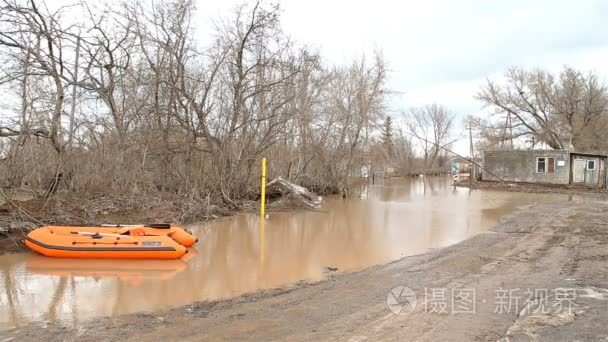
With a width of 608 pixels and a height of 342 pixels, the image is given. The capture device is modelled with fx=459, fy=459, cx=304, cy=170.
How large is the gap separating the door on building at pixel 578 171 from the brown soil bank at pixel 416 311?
25723 mm

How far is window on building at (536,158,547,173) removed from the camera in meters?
31.8

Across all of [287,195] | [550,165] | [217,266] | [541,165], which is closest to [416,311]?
[217,266]

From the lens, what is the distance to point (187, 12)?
1527 cm

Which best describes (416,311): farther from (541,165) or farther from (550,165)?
(541,165)

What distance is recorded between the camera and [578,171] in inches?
1209

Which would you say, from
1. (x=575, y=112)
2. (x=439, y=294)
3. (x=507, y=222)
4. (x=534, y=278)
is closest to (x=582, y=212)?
(x=507, y=222)

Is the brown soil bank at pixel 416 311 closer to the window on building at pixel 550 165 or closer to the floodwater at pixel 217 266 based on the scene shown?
the floodwater at pixel 217 266

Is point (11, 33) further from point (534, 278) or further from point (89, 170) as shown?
point (534, 278)

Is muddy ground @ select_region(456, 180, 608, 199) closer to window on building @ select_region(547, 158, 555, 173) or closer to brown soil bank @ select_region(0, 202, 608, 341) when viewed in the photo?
window on building @ select_region(547, 158, 555, 173)

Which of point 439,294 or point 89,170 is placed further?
point 89,170

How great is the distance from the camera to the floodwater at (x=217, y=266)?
20.1 feet

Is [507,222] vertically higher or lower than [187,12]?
lower

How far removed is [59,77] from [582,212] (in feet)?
56.6

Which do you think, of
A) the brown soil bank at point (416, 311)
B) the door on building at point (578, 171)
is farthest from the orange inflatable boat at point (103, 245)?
the door on building at point (578, 171)
